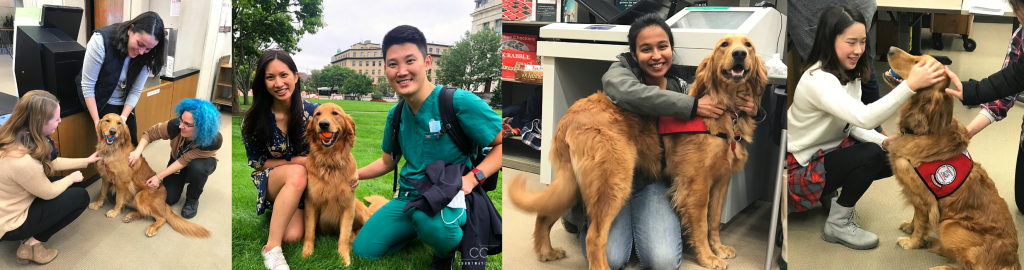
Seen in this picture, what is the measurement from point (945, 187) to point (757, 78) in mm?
729

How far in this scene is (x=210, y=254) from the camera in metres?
2.51

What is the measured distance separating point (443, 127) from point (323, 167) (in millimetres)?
521

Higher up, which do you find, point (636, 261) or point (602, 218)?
point (602, 218)

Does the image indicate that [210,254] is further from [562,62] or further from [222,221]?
[562,62]

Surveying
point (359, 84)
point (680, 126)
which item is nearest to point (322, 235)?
point (359, 84)

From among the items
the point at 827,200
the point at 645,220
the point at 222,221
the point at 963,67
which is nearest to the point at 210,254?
the point at 222,221

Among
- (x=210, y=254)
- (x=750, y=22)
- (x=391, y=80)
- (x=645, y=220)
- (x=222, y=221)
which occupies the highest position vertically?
(x=750, y=22)

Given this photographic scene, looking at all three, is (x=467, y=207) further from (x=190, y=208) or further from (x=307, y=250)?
(x=190, y=208)

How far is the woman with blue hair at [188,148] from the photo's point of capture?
7.52ft

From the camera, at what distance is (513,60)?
2316mm

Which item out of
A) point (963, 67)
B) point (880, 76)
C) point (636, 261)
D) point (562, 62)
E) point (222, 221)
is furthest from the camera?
point (222, 221)

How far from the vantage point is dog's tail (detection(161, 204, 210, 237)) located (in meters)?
2.41

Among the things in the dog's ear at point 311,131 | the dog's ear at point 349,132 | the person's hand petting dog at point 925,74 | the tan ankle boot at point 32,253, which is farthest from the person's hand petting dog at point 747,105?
the tan ankle boot at point 32,253

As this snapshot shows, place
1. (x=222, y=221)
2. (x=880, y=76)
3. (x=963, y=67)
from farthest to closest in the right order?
(x=222, y=221), (x=880, y=76), (x=963, y=67)
